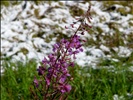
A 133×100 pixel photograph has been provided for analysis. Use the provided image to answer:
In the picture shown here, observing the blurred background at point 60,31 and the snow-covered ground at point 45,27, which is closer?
the blurred background at point 60,31

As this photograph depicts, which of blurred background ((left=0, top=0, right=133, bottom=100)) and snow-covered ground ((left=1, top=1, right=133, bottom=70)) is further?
snow-covered ground ((left=1, top=1, right=133, bottom=70))

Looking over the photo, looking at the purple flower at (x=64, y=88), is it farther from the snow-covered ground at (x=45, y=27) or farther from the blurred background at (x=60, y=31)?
the snow-covered ground at (x=45, y=27)

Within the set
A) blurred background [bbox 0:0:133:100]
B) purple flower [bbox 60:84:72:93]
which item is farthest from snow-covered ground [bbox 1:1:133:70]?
purple flower [bbox 60:84:72:93]

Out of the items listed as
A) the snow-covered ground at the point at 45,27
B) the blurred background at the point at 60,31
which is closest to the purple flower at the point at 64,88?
the blurred background at the point at 60,31

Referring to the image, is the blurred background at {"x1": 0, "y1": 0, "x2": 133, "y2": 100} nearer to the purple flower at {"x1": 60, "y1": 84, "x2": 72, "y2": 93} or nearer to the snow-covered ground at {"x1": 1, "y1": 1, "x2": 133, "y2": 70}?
the snow-covered ground at {"x1": 1, "y1": 1, "x2": 133, "y2": 70}

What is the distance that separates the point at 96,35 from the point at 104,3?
4.29ft

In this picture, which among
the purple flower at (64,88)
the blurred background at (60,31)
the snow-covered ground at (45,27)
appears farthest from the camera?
the snow-covered ground at (45,27)

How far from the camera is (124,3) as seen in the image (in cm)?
747

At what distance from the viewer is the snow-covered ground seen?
6062mm

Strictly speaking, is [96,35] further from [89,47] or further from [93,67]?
[93,67]

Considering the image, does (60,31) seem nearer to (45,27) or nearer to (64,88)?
(45,27)

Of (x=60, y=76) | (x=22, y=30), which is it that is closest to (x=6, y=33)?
(x=22, y=30)

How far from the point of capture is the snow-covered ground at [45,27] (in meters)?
6.06

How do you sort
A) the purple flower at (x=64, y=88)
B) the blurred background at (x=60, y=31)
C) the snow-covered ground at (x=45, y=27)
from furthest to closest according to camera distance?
the snow-covered ground at (x=45, y=27), the blurred background at (x=60, y=31), the purple flower at (x=64, y=88)
